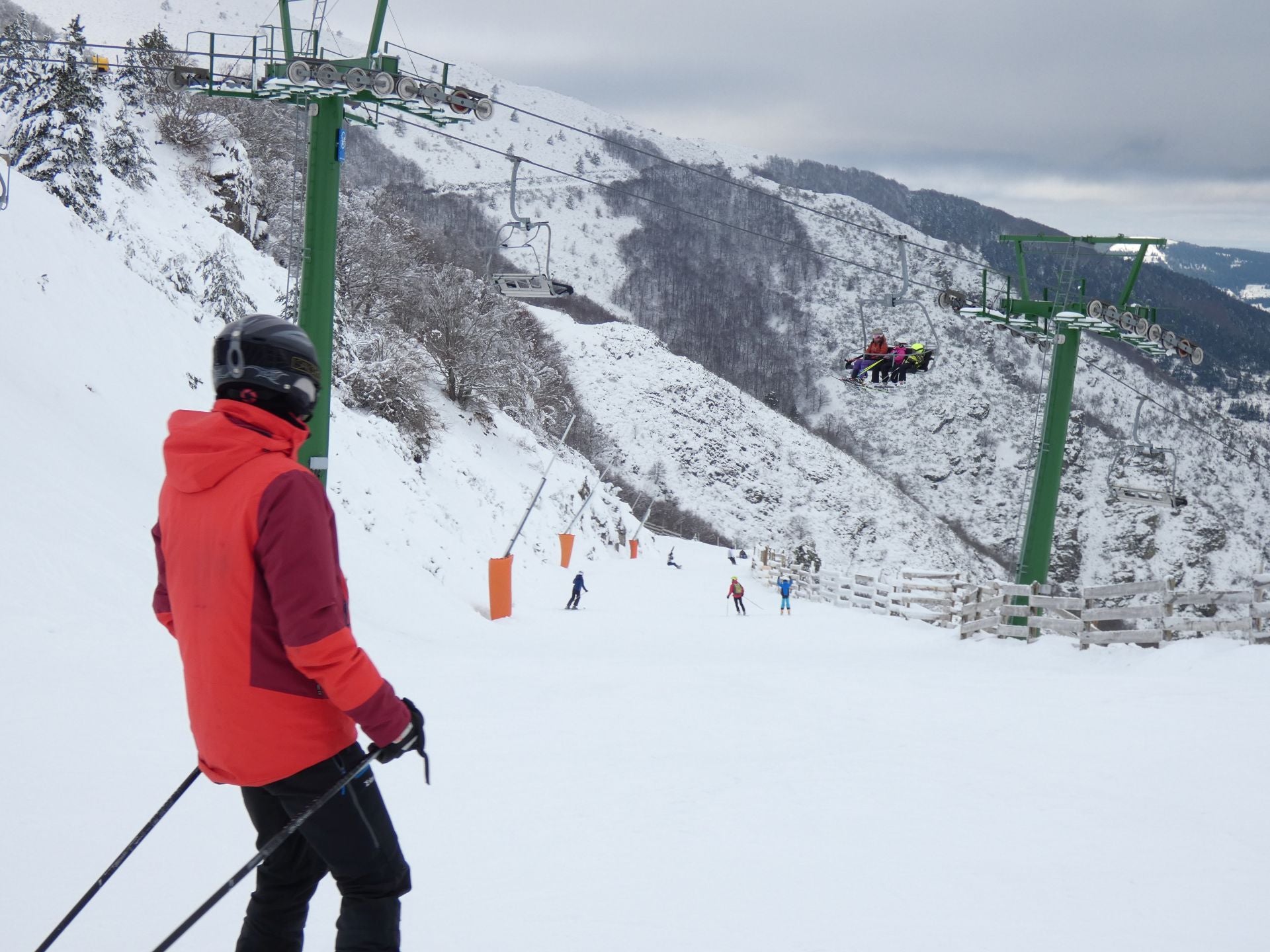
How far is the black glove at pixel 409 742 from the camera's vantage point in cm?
251

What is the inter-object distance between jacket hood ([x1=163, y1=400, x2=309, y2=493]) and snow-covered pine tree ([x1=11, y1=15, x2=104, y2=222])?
1986 cm

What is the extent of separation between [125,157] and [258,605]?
25784mm

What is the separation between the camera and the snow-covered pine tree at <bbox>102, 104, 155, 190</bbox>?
23.2 meters

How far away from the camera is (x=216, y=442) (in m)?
2.38

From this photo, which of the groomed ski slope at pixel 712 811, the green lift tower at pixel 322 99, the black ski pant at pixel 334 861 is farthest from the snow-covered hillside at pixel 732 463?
the black ski pant at pixel 334 861

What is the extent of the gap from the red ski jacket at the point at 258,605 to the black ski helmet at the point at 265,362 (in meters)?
0.09

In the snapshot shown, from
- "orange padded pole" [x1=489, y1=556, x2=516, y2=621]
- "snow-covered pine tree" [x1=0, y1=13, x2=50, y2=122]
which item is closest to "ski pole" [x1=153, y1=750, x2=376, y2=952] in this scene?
"orange padded pole" [x1=489, y1=556, x2=516, y2=621]

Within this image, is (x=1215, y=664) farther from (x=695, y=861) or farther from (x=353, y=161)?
(x=353, y=161)

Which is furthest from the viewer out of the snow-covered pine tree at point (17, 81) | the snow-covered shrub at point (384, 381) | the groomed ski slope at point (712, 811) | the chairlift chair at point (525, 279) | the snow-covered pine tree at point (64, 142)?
the snow-covered shrub at point (384, 381)

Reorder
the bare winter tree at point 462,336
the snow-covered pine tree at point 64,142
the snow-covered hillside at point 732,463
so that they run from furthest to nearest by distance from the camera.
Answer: the snow-covered hillside at point 732,463
the bare winter tree at point 462,336
the snow-covered pine tree at point 64,142

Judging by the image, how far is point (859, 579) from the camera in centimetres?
2698

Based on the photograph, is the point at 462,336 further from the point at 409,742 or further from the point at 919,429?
the point at 919,429

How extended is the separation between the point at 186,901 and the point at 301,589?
2.45 m

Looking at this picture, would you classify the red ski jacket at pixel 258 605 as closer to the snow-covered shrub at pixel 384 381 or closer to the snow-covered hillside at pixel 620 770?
the snow-covered hillside at pixel 620 770
